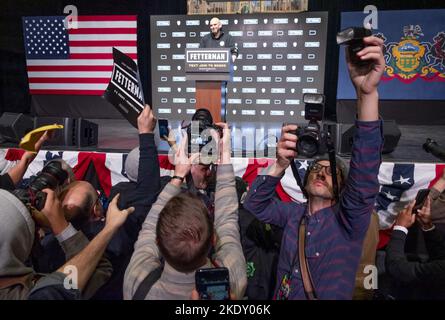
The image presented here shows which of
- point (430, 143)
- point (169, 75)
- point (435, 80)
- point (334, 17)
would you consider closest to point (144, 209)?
point (430, 143)

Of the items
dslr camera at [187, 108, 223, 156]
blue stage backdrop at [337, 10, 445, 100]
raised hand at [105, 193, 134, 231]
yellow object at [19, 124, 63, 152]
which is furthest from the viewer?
blue stage backdrop at [337, 10, 445, 100]

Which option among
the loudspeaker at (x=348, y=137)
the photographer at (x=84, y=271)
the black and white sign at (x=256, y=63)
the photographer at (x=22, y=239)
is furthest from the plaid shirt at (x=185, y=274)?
the black and white sign at (x=256, y=63)

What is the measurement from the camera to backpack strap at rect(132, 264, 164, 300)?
0.99 meters

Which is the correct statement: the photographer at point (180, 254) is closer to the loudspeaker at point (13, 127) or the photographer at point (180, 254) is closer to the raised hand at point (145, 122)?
the raised hand at point (145, 122)

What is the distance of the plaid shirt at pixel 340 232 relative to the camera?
1128 millimetres

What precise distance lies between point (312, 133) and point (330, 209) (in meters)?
0.29

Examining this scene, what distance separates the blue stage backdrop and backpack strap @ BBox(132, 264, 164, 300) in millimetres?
5613

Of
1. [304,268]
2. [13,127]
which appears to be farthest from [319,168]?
[13,127]

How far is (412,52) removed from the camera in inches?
227

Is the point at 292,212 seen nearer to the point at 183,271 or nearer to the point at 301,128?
the point at 301,128

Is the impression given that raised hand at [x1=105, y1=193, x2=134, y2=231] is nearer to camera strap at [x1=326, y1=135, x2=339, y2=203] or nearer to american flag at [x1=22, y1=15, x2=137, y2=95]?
camera strap at [x1=326, y1=135, x2=339, y2=203]

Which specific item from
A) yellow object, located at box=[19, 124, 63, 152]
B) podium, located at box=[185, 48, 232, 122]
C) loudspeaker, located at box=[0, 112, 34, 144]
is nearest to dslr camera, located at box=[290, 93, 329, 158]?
yellow object, located at box=[19, 124, 63, 152]

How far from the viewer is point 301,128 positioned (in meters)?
1.30
